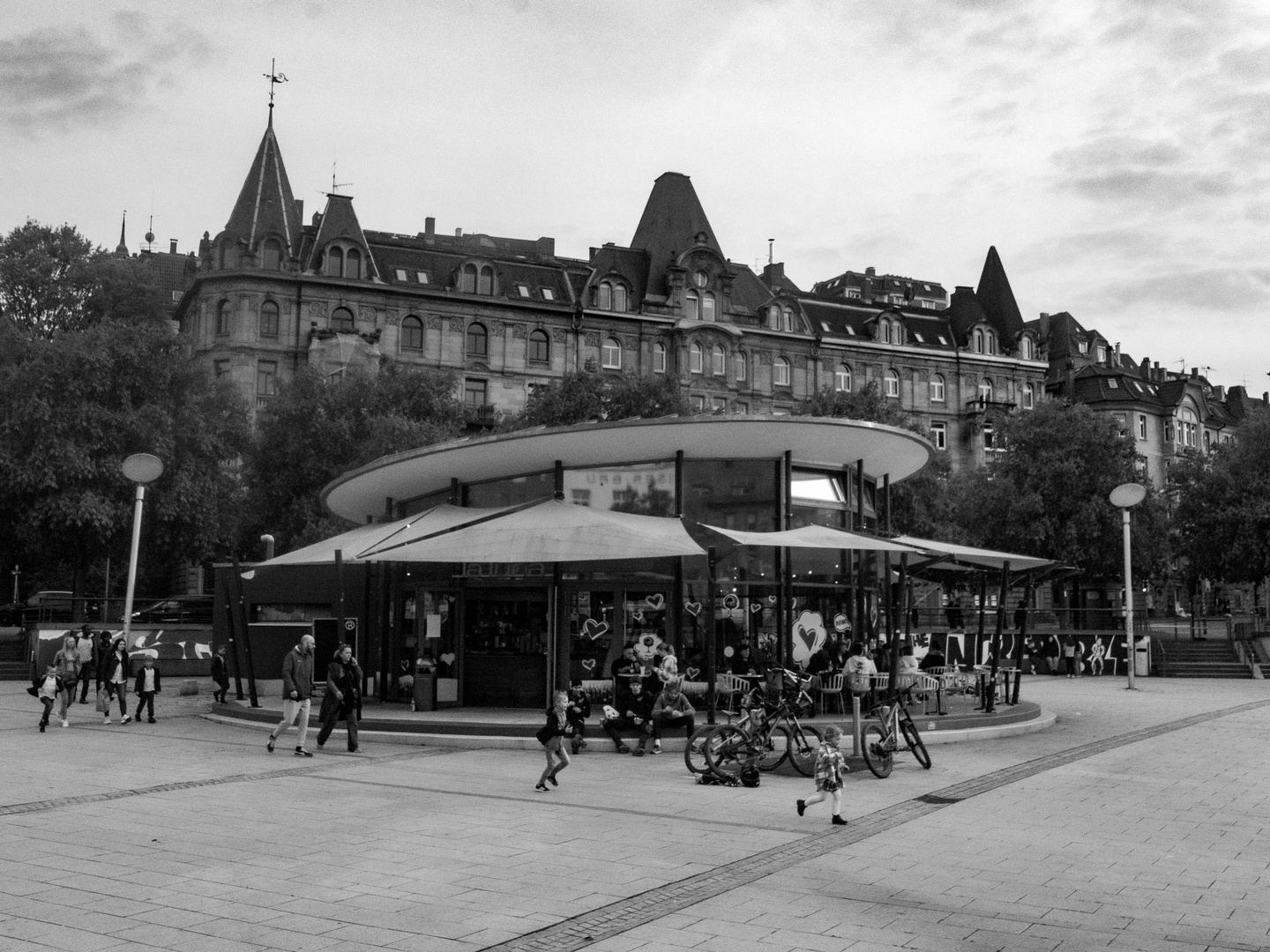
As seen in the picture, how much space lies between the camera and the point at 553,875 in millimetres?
10203

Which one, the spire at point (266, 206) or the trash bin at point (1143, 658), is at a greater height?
the spire at point (266, 206)

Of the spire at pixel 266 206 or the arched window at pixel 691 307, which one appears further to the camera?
the arched window at pixel 691 307

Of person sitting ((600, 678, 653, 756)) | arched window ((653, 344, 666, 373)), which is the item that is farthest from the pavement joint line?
arched window ((653, 344, 666, 373))

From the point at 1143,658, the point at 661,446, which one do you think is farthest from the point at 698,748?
the point at 1143,658

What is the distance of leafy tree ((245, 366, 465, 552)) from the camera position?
54188 mm

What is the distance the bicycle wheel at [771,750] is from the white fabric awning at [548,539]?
11.2 ft

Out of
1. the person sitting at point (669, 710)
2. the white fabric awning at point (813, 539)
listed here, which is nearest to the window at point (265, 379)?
the white fabric awning at point (813, 539)

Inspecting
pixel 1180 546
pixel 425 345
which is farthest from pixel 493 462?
pixel 425 345

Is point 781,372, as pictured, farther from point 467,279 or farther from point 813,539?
point 813,539

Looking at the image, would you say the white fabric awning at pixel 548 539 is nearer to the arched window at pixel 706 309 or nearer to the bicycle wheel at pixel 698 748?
the bicycle wheel at pixel 698 748

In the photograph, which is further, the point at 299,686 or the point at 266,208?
the point at 266,208

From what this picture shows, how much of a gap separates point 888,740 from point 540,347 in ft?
203

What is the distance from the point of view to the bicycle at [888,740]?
16.2m

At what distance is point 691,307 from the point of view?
266 feet
